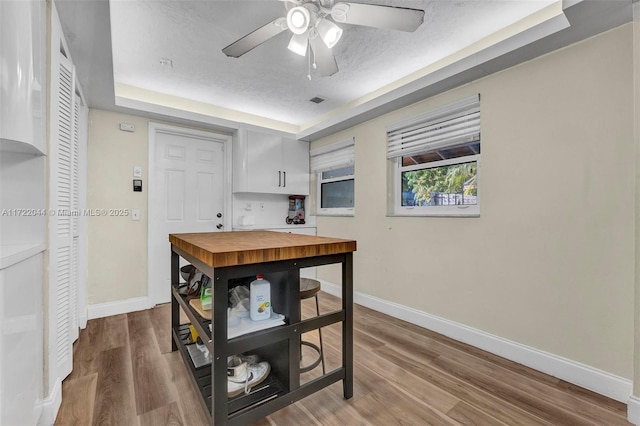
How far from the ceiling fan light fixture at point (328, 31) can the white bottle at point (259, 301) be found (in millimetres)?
1344

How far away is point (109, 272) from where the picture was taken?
297cm

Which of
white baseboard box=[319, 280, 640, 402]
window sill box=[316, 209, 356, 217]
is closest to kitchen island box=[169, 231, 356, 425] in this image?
white baseboard box=[319, 280, 640, 402]

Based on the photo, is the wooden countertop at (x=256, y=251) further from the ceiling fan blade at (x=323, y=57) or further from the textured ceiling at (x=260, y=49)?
the textured ceiling at (x=260, y=49)

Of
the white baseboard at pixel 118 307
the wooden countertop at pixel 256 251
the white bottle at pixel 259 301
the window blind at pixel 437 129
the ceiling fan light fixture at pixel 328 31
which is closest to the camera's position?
the wooden countertop at pixel 256 251

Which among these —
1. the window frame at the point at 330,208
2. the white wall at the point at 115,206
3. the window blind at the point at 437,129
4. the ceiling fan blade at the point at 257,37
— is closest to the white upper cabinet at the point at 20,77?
the ceiling fan blade at the point at 257,37

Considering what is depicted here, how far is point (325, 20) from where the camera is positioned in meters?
1.50

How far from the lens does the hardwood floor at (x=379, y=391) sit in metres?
1.47

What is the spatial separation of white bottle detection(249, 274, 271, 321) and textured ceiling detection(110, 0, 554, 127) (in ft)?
5.89

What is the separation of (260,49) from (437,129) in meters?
1.71

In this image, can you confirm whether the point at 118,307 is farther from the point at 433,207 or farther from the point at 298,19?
the point at 433,207

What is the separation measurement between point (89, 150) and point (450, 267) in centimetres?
372

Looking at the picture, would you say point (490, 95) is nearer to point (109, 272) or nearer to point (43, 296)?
A: point (43, 296)

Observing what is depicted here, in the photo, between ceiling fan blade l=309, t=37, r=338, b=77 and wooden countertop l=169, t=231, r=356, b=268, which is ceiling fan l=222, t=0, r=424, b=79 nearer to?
ceiling fan blade l=309, t=37, r=338, b=77

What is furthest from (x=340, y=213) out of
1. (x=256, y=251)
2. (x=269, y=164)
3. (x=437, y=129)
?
(x=256, y=251)
